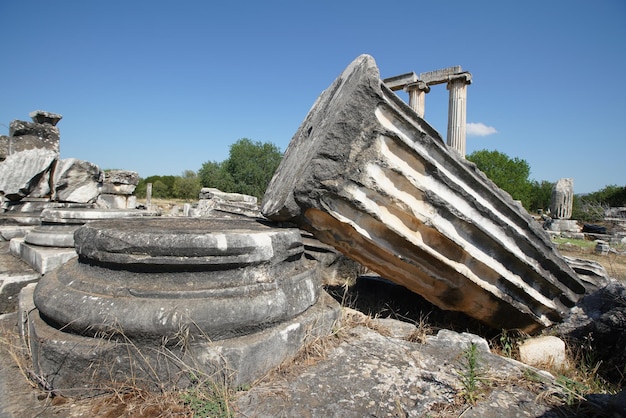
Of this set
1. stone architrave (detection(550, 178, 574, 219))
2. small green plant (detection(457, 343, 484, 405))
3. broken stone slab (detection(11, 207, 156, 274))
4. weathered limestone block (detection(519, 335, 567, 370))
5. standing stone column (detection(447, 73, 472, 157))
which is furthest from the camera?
stone architrave (detection(550, 178, 574, 219))

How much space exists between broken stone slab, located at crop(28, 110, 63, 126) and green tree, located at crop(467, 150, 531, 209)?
3312cm

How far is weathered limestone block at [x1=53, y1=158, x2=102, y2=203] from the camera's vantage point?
5.51m

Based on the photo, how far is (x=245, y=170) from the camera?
3159cm

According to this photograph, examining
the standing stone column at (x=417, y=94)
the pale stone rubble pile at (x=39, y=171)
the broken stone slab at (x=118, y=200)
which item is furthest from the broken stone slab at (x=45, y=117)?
the standing stone column at (x=417, y=94)

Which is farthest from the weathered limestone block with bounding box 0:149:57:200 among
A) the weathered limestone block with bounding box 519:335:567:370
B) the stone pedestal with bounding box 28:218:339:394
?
the weathered limestone block with bounding box 519:335:567:370

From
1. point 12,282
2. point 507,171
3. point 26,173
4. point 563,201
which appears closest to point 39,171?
point 26,173

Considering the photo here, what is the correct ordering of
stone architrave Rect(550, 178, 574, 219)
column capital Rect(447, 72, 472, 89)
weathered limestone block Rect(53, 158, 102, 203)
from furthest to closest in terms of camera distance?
1. stone architrave Rect(550, 178, 574, 219)
2. column capital Rect(447, 72, 472, 89)
3. weathered limestone block Rect(53, 158, 102, 203)

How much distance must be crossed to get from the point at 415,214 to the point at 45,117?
666 cm

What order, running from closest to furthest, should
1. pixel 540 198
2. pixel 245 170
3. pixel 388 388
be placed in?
1. pixel 388 388
2. pixel 245 170
3. pixel 540 198

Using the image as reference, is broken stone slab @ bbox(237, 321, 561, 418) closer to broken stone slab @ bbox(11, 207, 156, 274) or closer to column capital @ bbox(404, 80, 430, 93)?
broken stone slab @ bbox(11, 207, 156, 274)

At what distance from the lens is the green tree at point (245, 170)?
31125mm

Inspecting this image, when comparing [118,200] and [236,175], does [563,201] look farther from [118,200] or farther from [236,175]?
[236,175]

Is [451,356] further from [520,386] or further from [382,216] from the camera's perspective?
[382,216]

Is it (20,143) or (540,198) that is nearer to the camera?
(20,143)
